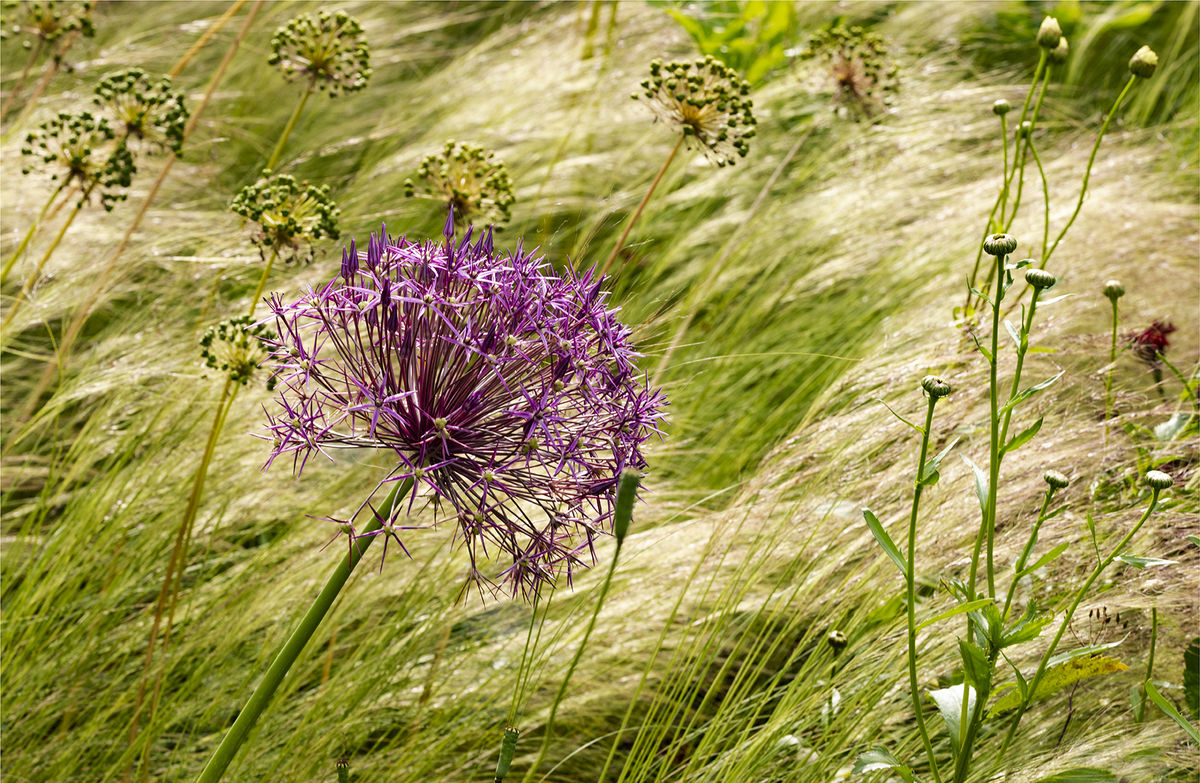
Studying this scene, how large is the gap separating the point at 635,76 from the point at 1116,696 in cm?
223

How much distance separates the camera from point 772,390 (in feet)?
7.97

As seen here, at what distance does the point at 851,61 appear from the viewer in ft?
8.66

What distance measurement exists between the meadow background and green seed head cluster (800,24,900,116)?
201 millimetres

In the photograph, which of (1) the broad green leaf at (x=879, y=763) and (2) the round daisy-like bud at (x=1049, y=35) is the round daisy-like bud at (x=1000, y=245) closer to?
(1) the broad green leaf at (x=879, y=763)

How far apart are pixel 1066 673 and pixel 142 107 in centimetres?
182

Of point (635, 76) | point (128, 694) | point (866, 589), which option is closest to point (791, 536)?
point (866, 589)

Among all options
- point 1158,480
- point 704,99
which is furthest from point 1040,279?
point 704,99

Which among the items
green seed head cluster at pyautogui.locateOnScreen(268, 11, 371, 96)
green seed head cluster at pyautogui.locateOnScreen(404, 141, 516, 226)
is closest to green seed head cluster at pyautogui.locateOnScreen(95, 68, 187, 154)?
green seed head cluster at pyautogui.locateOnScreen(268, 11, 371, 96)

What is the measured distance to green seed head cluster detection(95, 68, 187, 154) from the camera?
5.77 ft

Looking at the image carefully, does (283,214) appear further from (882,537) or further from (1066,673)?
(1066,673)

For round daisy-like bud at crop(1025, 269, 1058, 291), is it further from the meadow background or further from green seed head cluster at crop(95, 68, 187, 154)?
green seed head cluster at crop(95, 68, 187, 154)

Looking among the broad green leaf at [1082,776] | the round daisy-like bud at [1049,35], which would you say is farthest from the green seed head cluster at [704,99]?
the broad green leaf at [1082,776]

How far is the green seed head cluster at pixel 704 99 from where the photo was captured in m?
1.81

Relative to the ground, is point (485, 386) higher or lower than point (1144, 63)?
higher
